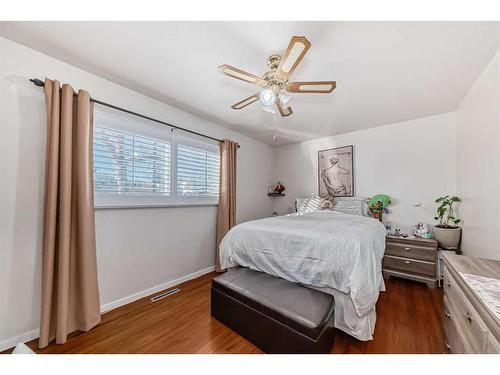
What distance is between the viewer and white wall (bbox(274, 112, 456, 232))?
2582mm

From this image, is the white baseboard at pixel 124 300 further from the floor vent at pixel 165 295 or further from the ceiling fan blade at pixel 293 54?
the ceiling fan blade at pixel 293 54

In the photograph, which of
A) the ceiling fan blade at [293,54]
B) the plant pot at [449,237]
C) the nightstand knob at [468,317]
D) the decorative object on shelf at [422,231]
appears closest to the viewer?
the nightstand knob at [468,317]

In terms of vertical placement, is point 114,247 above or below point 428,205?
below

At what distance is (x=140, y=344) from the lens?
1425 mm

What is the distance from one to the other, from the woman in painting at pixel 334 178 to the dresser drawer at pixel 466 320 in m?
2.30

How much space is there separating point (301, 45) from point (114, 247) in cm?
236

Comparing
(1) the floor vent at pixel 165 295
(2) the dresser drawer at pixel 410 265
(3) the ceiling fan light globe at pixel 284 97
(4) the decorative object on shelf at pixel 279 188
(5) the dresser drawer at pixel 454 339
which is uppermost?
(3) the ceiling fan light globe at pixel 284 97

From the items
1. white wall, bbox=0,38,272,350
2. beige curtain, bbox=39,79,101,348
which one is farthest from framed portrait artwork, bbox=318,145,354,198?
beige curtain, bbox=39,79,101,348

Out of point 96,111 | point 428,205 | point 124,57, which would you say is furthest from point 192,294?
point 428,205

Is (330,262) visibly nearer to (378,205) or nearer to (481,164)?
(481,164)

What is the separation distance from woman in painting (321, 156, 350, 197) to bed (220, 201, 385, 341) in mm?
1768

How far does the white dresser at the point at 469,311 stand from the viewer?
0.67m

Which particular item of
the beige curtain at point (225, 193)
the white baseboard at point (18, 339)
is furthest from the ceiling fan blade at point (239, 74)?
the white baseboard at point (18, 339)
